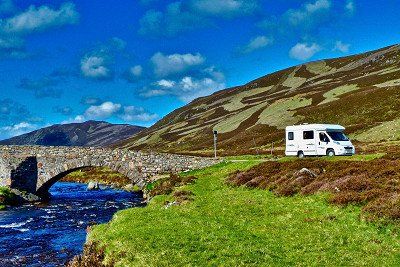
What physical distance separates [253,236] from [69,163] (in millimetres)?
46183

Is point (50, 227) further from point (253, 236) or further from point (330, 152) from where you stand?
point (330, 152)

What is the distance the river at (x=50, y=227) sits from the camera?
25.3 metres

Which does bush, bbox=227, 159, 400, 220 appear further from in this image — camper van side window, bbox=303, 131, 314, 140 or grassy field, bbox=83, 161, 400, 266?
camper van side window, bbox=303, 131, 314, 140

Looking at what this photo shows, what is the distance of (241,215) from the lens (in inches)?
917

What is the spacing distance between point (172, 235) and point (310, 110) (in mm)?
109678

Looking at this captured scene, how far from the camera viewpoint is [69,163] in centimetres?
5950

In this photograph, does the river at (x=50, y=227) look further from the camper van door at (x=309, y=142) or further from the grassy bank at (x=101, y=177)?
the camper van door at (x=309, y=142)

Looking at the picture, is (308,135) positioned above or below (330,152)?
above

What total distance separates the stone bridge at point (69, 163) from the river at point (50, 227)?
3.97m

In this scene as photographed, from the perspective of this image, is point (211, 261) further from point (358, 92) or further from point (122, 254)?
point (358, 92)

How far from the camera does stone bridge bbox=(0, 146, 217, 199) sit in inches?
2235

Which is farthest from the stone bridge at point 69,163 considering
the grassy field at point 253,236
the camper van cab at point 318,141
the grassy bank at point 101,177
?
the grassy field at point 253,236

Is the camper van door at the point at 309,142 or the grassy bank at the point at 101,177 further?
the grassy bank at the point at 101,177

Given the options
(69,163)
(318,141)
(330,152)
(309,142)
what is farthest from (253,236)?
(69,163)
